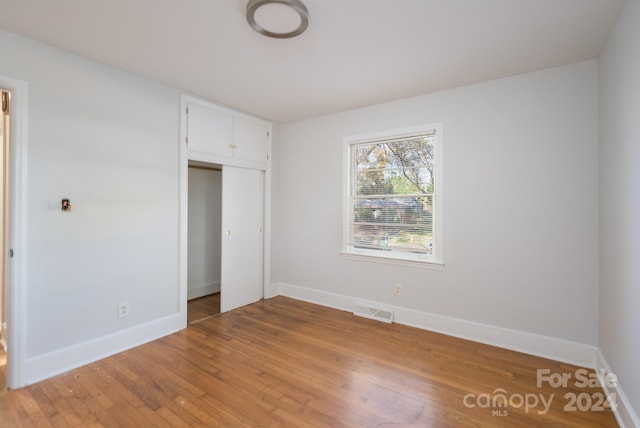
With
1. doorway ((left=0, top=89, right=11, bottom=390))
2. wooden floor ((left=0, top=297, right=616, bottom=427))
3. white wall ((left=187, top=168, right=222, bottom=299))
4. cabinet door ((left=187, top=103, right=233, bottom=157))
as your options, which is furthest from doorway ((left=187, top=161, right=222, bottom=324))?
doorway ((left=0, top=89, right=11, bottom=390))

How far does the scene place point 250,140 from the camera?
3.92 metres

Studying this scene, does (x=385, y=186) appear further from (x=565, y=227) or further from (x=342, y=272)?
(x=565, y=227)

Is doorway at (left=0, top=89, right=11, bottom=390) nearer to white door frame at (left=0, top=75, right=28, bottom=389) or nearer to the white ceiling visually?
white door frame at (left=0, top=75, right=28, bottom=389)

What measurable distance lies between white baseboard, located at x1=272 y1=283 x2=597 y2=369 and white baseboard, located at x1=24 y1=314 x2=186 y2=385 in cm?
197

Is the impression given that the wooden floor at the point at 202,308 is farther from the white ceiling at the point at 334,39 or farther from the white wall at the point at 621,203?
the white wall at the point at 621,203

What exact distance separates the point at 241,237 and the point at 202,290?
1.16 m

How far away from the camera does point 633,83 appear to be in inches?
65.6

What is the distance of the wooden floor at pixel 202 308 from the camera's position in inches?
136

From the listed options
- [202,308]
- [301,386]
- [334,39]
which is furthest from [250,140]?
[301,386]

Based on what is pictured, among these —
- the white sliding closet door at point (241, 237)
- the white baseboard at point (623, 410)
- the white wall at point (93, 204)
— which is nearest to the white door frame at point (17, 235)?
the white wall at point (93, 204)

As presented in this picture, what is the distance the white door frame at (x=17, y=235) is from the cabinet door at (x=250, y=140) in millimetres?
1942

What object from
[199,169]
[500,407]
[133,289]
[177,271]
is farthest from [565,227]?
[199,169]

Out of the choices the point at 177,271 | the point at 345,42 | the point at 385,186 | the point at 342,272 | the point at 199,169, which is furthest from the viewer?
the point at 199,169

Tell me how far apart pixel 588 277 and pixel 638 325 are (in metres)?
1.00
